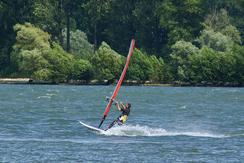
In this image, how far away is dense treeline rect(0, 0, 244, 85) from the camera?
147 meters

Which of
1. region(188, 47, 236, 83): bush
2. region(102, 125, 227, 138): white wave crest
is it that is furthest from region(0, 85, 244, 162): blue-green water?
region(188, 47, 236, 83): bush

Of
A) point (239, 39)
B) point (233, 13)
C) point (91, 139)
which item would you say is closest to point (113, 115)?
point (91, 139)

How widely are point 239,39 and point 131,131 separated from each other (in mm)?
105232

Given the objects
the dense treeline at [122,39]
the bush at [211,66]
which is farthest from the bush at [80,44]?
the bush at [211,66]

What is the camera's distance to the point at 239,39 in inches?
6398

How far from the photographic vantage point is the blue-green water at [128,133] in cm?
4766

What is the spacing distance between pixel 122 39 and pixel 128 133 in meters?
113

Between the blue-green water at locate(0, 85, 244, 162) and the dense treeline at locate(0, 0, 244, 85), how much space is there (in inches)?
1788

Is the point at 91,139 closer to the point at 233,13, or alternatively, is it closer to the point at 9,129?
the point at 9,129

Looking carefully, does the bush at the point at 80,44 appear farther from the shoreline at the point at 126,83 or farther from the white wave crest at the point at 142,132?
the white wave crest at the point at 142,132

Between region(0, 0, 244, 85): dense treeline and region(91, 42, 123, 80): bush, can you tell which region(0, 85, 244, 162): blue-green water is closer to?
region(0, 0, 244, 85): dense treeline

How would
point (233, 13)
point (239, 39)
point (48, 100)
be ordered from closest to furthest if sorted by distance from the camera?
point (48, 100) → point (239, 39) → point (233, 13)

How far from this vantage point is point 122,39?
561ft

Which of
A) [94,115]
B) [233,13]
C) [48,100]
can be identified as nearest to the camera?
[94,115]
